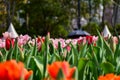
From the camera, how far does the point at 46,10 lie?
32406 mm

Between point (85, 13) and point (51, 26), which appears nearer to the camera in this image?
point (51, 26)

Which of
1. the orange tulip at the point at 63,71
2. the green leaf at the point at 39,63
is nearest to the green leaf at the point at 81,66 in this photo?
the green leaf at the point at 39,63

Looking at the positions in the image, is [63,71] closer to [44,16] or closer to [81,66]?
[81,66]

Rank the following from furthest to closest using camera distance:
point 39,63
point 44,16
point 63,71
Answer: point 44,16 < point 39,63 < point 63,71

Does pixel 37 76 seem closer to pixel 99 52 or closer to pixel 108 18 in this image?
pixel 99 52

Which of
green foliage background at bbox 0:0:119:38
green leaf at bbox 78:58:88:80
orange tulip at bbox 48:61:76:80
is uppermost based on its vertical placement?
orange tulip at bbox 48:61:76:80

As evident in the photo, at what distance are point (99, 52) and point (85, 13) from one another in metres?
36.2

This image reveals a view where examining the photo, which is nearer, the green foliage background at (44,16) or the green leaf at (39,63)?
the green leaf at (39,63)

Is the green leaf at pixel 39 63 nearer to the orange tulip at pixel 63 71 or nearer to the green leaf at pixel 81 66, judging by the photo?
the green leaf at pixel 81 66

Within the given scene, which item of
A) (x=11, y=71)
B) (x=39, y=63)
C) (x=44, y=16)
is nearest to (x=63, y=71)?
(x=11, y=71)

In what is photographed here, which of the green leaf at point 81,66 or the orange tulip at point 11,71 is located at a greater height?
the orange tulip at point 11,71

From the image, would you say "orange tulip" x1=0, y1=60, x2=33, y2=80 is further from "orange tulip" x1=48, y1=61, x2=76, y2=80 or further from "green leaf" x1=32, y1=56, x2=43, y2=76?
"green leaf" x1=32, y1=56, x2=43, y2=76

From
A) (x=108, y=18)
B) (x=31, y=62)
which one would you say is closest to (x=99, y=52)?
(x=31, y=62)

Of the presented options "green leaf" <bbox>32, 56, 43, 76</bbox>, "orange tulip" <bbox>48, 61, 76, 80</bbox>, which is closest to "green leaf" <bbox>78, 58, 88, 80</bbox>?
"green leaf" <bbox>32, 56, 43, 76</bbox>
